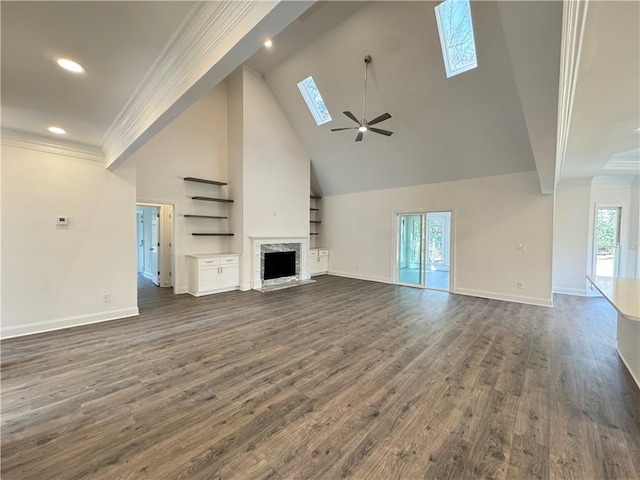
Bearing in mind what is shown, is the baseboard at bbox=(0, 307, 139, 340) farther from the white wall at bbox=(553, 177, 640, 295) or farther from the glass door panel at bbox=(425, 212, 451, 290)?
the white wall at bbox=(553, 177, 640, 295)

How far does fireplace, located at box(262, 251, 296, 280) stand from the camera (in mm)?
7031

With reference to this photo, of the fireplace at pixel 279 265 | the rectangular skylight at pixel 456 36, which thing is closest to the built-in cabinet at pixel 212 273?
the fireplace at pixel 279 265

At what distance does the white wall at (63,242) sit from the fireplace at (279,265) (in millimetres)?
3016

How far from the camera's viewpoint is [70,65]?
2.09 m

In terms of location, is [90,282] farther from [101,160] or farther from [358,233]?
[358,233]

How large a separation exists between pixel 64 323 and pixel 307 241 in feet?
17.5

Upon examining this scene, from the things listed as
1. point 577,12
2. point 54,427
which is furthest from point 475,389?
point 54,427

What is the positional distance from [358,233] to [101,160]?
243 inches

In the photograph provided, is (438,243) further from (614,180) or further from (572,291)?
(614,180)

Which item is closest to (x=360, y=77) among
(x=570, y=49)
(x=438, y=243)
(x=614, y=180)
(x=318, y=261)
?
(x=570, y=49)

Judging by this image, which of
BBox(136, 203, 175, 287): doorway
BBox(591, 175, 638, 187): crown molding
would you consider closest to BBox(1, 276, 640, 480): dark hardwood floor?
BBox(136, 203, 175, 287): doorway

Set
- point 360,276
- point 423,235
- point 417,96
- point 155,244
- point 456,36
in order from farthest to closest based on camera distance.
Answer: point 360,276
point 155,244
point 423,235
point 417,96
point 456,36

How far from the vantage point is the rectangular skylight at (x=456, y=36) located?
401 centimetres

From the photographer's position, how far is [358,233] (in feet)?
27.1
